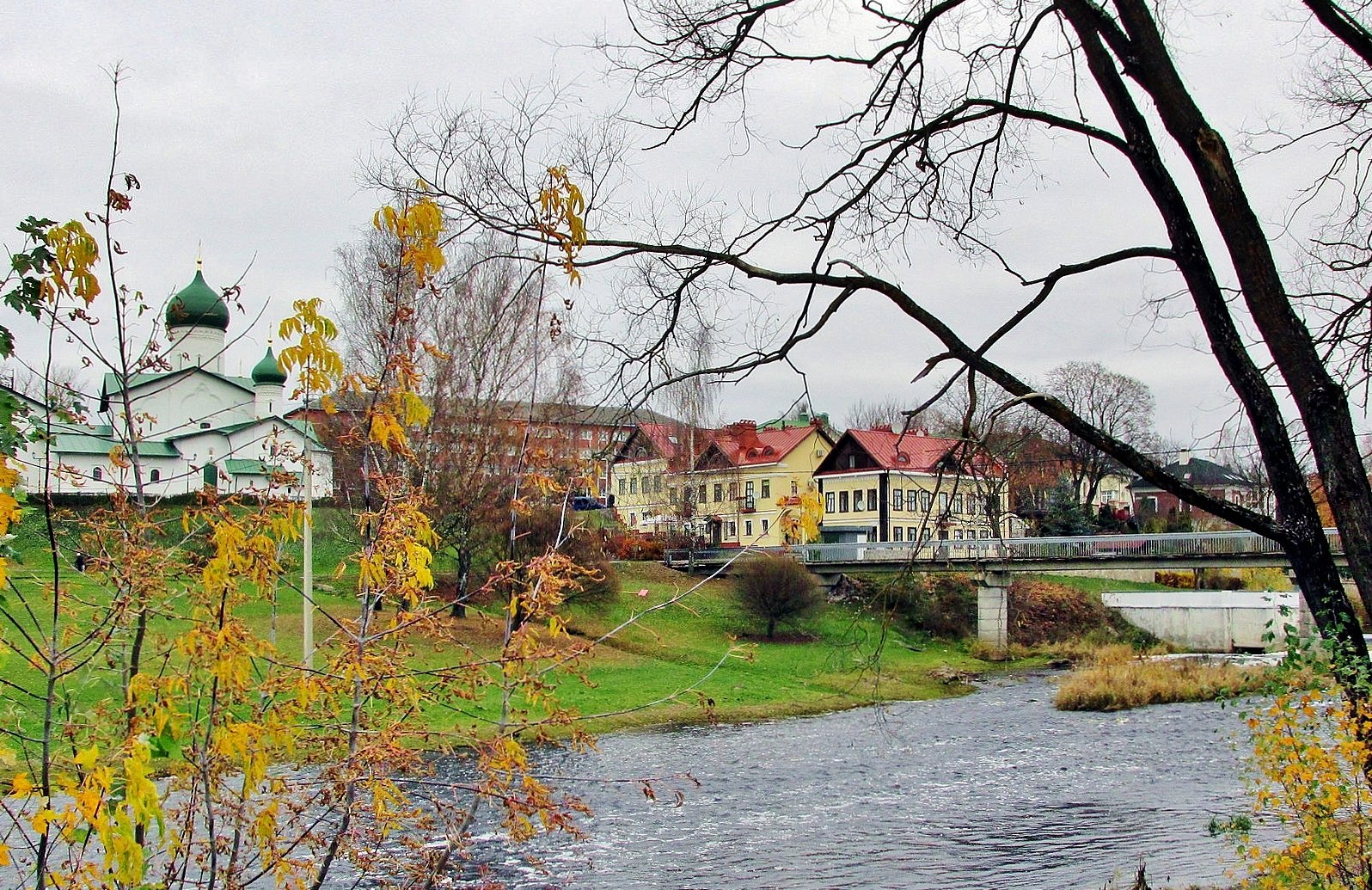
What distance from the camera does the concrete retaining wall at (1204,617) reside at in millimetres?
38531

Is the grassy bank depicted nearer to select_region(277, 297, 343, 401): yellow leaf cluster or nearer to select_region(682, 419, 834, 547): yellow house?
select_region(682, 419, 834, 547): yellow house

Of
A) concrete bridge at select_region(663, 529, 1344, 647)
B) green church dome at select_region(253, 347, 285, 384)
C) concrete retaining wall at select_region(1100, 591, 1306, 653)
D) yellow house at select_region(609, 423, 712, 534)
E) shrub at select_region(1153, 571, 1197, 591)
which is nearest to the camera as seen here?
concrete bridge at select_region(663, 529, 1344, 647)

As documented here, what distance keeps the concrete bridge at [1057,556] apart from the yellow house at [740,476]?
2270 millimetres

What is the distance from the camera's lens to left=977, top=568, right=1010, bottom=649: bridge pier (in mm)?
40375

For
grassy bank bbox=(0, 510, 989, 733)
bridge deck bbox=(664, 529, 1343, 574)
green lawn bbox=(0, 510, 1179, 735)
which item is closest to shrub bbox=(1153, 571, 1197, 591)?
bridge deck bbox=(664, 529, 1343, 574)

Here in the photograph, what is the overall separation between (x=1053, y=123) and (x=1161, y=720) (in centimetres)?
2033

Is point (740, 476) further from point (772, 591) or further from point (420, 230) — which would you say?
point (420, 230)

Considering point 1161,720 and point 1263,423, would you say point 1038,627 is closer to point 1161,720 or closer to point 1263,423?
point 1161,720

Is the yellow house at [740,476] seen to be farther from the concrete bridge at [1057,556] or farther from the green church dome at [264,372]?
the green church dome at [264,372]

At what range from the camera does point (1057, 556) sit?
40.8 m

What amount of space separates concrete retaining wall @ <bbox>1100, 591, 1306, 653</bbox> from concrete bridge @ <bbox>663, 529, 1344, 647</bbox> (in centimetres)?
169

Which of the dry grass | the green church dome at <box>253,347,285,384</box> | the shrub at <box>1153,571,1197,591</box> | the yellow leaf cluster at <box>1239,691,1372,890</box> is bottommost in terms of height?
the dry grass

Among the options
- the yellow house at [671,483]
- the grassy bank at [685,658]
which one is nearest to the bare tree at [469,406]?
the grassy bank at [685,658]

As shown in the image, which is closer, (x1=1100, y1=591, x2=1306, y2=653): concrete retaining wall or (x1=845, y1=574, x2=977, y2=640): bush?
(x1=1100, y1=591, x2=1306, y2=653): concrete retaining wall
